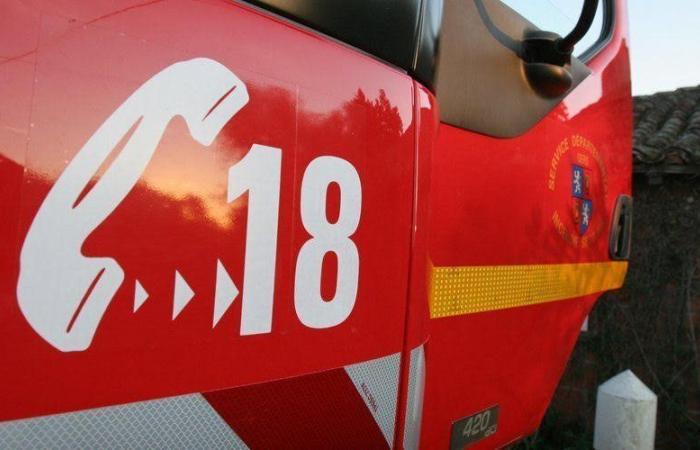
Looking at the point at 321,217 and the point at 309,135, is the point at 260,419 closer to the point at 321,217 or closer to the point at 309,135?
the point at 321,217

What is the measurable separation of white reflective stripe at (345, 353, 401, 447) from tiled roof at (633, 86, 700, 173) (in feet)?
16.8

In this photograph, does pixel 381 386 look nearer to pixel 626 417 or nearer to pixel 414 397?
pixel 414 397

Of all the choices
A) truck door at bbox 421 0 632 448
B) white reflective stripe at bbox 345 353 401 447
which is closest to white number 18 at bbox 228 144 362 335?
white reflective stripe at bbox 345 353 401 447

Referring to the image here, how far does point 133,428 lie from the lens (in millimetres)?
934

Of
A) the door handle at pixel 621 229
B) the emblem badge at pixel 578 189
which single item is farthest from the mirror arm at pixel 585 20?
the door handle at pixel 621 229

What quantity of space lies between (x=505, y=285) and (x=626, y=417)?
4.60 ft

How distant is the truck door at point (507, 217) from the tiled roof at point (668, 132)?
3539mm

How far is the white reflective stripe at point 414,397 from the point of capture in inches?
54.3

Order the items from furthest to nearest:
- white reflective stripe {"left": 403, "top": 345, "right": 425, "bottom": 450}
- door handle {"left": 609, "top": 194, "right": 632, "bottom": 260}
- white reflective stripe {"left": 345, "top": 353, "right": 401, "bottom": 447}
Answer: door handle {"left": 609, "top": 194, "right": 632, "bottom": 260} < white reflective stripe {"left": 403, "top": 345, "right": 425, "bottom": 450} < white reflective stripe {"left": 345, "top": 353, "right": 401, "bottom": 447}

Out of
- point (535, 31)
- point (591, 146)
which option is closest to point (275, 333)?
point (535, 31)

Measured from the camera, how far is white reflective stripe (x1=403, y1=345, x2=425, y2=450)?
1.38m

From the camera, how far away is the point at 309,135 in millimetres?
1098

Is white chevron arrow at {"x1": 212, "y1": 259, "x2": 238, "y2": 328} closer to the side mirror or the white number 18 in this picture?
the white number 18

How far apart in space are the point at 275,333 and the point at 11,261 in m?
0.39
